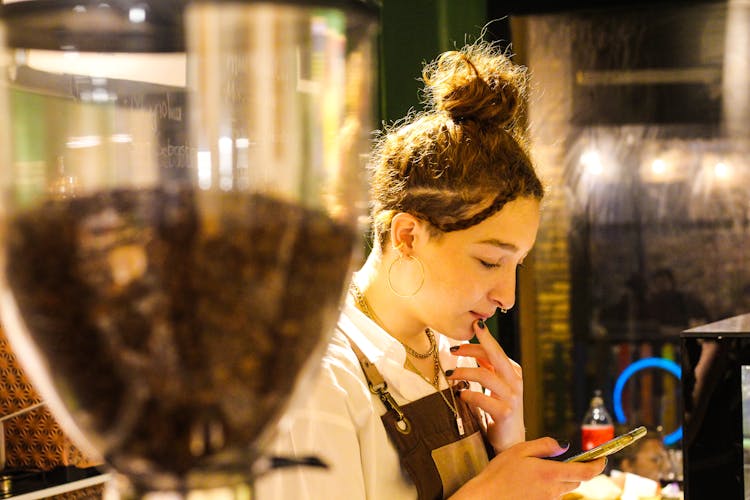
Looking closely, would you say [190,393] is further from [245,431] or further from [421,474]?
[421,474]

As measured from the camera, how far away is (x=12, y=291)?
17.7 inches

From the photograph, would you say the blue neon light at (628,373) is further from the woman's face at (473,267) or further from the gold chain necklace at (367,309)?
the woman's face at (473,267)

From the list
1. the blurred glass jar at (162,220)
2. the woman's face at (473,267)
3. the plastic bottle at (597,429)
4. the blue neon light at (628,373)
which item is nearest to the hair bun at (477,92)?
the woman's face at (473,267)

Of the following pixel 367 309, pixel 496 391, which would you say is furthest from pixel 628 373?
pixel 367 309

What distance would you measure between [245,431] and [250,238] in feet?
0.31

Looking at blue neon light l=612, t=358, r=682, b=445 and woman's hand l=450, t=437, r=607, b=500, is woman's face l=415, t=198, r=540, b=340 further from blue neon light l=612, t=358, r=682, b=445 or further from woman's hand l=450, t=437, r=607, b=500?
blue neon light l=612, t=358, r=682, b=445

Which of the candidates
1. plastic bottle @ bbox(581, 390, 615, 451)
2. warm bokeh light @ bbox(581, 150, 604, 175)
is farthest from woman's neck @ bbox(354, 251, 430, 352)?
warm bokeh light @ bbox(581, 150, 604, 175)

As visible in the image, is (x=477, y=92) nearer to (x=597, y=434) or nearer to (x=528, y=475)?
(x=528, y=475)

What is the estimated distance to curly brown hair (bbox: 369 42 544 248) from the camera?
170 cm

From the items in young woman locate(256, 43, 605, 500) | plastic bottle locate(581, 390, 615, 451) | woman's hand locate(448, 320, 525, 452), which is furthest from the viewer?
plastic bottle locate(581, 390, 615, 451)

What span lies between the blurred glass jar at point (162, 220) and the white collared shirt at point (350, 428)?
31.3 inches

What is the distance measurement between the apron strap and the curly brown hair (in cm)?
25

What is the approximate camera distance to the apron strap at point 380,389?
162cm

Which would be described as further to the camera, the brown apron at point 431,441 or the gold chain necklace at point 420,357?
the gold chain necklace at point 420,357
